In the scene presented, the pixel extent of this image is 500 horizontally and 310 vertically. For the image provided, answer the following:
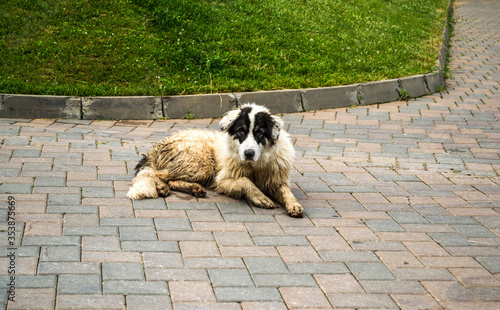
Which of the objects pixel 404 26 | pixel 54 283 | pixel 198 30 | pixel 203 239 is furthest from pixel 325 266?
pixel 404 26

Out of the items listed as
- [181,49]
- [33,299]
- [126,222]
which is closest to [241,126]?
[126,222]

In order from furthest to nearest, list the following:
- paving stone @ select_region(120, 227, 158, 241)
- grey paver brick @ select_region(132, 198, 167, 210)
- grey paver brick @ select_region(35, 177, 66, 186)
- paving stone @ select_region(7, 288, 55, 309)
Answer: grey paver brick @ select_region(35, 177, 66, 186) < grey paver brick @ select_region(132, 198, 167, 210) < paving stone @ select_region(120, 227, 158, 241) < paving stone @ select_region(7, 288, 55, 309)

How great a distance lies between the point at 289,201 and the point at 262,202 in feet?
0.84

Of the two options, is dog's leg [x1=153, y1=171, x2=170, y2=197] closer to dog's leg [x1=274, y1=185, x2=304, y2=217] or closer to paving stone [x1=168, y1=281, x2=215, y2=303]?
dog's leg [x1=274, y1=185, x2=304, y2=217]

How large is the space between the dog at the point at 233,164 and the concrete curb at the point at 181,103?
7.67 feet

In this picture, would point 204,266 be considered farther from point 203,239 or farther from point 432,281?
point 432,281

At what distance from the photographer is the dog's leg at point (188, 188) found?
5.41 metres

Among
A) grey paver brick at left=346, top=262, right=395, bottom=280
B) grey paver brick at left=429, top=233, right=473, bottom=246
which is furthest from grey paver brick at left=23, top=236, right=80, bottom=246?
grey paver brick at left=429, top=233, right=473, bottom=246

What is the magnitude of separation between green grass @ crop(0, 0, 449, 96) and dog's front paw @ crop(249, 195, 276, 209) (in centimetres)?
351

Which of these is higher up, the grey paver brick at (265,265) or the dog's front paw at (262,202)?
the grey paver brick at (265,265)

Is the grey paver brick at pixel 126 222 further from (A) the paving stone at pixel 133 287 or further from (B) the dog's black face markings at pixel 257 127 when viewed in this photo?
(B) the dog's black face markings at pixel 257 127

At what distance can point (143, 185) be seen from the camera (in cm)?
526

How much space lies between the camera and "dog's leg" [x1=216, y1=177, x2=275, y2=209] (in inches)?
208

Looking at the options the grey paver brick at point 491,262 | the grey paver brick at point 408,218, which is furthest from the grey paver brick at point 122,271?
the grey paver brick at point 491,262
